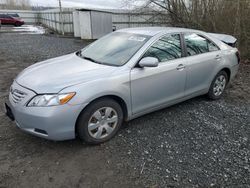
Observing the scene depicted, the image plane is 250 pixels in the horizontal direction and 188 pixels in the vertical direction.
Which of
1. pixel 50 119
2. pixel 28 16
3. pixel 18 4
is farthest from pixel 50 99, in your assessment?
pixel 18 4

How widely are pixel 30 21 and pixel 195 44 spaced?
35.8 metres

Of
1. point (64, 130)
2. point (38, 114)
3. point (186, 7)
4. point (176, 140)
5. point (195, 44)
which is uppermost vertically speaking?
point (186, 7)

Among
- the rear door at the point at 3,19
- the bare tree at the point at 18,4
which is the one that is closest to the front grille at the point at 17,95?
the rear door at the point at 3,19

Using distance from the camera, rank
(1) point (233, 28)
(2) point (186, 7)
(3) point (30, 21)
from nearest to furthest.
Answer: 1. (1) point (233, 28)
2. (2) point (186, 7)
3. (3) point (30, 21)

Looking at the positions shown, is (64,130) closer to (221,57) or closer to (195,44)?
(195,44)

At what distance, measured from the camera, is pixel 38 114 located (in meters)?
2.49

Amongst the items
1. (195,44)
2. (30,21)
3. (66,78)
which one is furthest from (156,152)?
(30,21)

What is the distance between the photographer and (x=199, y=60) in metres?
3.85

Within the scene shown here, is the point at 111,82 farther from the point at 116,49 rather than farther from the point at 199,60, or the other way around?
the point at 199,60

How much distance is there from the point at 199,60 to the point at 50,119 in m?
2.75

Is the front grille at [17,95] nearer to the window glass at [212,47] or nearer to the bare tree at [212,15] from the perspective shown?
the window glass at [212,47]

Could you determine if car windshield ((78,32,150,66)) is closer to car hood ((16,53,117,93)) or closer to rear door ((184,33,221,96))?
car hood ((16,53,117,93))

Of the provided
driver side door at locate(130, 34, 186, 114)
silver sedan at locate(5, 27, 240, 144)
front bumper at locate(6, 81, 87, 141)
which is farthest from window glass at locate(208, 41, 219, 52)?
front bumper at locate(6, 81, 87, 141)

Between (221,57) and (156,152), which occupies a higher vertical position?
(221,57)
